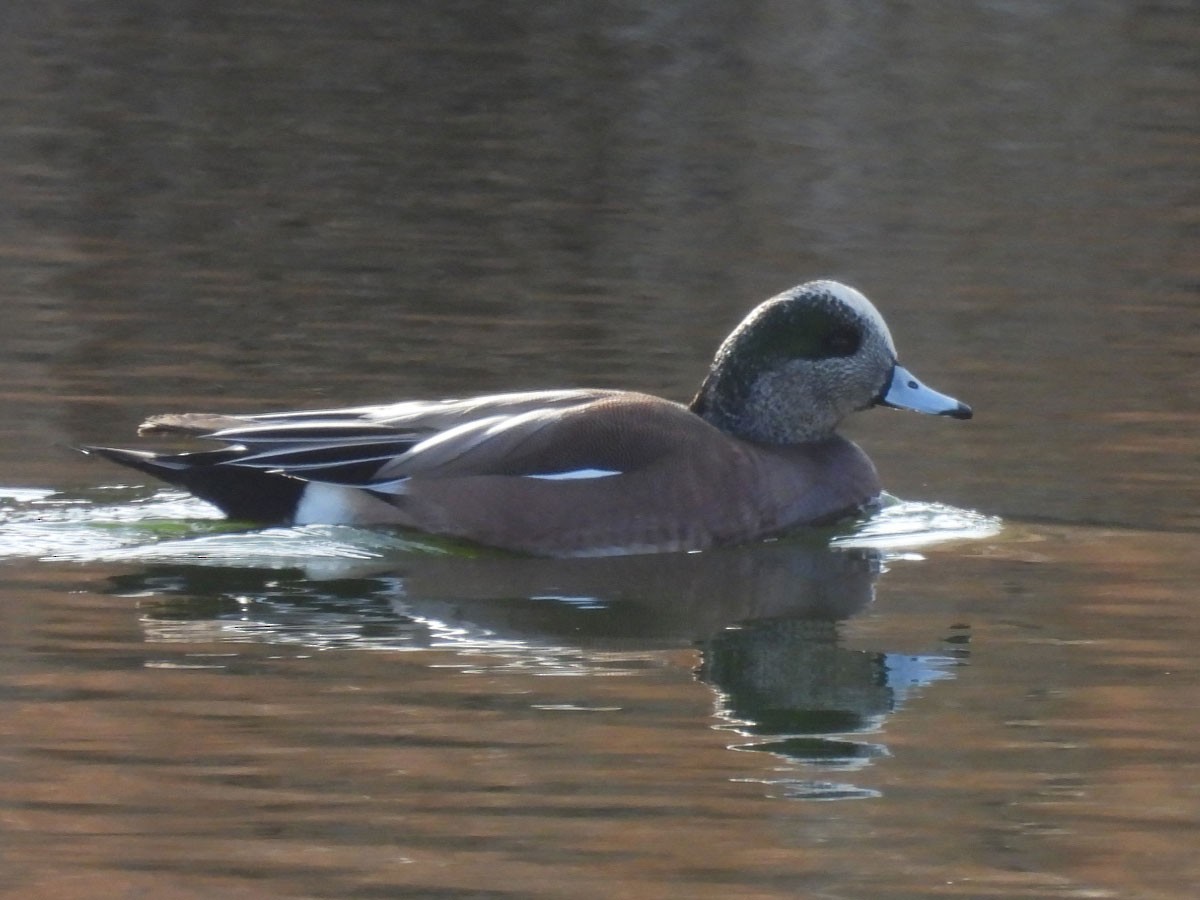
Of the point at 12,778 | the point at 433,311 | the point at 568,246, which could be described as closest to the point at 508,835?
the point at 12,778

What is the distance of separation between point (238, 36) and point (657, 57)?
369cm

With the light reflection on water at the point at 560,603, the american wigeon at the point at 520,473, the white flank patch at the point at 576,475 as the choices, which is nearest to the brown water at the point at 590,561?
the light reflection on water at the point at 560,603

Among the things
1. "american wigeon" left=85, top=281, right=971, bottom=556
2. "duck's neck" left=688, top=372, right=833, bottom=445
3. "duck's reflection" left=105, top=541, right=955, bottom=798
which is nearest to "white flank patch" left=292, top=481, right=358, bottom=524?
"american wigeon" left=85, top=281, right=971, bottom=556

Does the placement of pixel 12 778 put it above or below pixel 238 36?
→ below

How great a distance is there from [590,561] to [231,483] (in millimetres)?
1221

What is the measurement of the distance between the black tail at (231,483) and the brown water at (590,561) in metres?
0.15

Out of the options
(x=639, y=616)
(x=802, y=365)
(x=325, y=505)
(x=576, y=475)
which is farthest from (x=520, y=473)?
(x=802, y=365)

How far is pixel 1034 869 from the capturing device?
4797 millimetres

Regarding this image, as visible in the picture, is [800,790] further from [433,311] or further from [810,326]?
[433,311]

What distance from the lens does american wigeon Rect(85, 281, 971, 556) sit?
761 centimetres

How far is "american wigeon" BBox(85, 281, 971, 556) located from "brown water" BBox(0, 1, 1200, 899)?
125 mm

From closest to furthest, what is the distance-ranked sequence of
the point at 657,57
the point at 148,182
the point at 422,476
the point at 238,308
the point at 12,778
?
the point at 12,778 < the point at 422,476 < the point at 238,308 < the point at 148,182 < the point at 657,57

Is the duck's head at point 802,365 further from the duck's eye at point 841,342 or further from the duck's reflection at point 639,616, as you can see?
the duck's reflection at point 639,616

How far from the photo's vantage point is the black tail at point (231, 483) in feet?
25.3
